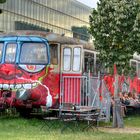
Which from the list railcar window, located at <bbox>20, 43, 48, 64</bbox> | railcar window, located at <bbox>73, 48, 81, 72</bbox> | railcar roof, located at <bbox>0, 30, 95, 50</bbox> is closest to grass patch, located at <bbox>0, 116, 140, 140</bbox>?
railcar window, located at <bbox>20, 43, 48, 64</bbox>

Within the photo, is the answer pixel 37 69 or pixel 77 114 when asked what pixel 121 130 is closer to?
pixel 77 114

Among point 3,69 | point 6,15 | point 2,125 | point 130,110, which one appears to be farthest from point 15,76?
point 6,15

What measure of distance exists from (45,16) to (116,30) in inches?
1772

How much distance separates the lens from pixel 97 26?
66.8ft

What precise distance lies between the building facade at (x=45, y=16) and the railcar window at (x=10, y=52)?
27679 mm

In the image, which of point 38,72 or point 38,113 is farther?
point 38,113

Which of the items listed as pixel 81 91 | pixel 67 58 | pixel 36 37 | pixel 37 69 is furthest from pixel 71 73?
pixel 36 37

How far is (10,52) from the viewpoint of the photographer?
66.6 feet

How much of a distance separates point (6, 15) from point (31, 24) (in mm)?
5093

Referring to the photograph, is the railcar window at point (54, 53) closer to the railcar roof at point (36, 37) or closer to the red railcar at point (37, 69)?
the red railcar at point (37, 69)

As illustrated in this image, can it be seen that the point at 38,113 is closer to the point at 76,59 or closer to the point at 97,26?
the point at 76,59

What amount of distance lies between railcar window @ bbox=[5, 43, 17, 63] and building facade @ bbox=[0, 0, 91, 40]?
90.8 feet

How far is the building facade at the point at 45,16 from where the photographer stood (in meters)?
56.0

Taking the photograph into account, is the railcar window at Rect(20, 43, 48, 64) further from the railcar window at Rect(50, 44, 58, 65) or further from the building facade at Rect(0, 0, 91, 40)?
the building facade at Rect(0, 0, 91, 40)
